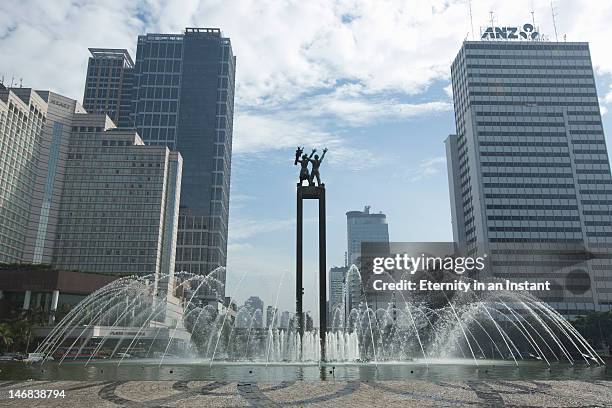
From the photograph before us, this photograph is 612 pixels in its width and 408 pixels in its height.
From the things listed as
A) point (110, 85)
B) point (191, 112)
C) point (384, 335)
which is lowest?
point (384, 335)

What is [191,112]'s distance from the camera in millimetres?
152625

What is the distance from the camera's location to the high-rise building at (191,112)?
142875 mm

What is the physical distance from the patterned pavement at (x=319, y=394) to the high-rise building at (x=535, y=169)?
86134 mm

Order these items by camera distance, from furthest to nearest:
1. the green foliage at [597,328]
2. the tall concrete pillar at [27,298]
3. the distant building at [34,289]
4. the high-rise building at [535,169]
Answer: the high-rise building at [535,169] → the distant building at [34,289] → the tall concrete pillar at [27,298] → the green foliage at [597,328]

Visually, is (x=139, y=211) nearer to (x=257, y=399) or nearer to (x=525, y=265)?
(x=525, y=265)

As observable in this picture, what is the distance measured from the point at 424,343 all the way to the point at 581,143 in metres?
73.0

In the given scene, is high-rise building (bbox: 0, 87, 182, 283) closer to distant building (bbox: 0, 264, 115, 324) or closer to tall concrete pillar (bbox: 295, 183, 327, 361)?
distant building (bbox: 0, 264, 115, 324)

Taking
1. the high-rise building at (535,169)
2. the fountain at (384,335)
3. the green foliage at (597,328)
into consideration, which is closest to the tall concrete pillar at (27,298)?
Result: the fountain at (384,335)

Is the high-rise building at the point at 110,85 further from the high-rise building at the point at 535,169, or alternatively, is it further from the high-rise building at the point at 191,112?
the high-rise building at the point at 535,169

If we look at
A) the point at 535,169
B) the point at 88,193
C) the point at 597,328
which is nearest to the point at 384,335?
the point at 597,328

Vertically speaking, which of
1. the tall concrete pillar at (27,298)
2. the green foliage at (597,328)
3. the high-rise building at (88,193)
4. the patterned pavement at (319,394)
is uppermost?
the high-rise building at (88,193)

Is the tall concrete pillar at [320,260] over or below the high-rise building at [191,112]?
below

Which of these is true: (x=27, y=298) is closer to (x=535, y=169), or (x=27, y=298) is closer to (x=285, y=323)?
(x=285, y=323)

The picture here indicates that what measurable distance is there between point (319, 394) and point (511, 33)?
123 m
